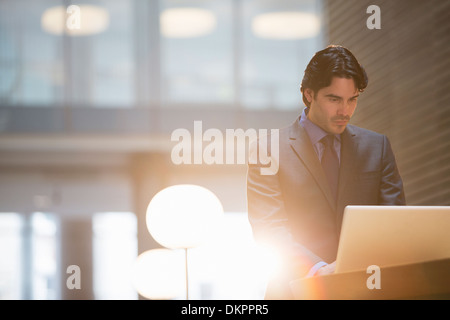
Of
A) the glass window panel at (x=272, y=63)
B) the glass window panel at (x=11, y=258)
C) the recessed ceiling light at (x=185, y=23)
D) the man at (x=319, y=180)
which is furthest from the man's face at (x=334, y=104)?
the glass window panel at (x=11, y=258)

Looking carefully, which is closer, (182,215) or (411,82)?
(411,82)

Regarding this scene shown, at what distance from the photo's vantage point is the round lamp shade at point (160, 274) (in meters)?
8.43

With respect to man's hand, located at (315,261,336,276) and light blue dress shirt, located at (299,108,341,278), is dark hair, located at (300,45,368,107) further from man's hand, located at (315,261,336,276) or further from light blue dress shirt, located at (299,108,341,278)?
man's hand, located at (315,261,336,276)

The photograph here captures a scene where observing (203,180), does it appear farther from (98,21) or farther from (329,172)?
(329,172)

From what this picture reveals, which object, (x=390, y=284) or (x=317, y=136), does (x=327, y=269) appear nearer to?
(x=390, y=284)

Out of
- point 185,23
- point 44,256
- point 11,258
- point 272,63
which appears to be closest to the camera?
point 272,63

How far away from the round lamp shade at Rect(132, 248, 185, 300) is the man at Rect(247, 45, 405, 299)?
6.16 metres

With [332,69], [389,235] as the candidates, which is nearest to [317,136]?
[332,69]

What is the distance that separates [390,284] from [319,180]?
0.68 metres

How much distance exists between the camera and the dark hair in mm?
2375

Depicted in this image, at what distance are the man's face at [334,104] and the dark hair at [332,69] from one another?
18 mm

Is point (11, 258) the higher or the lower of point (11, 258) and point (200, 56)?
the lower

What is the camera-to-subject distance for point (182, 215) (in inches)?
189
